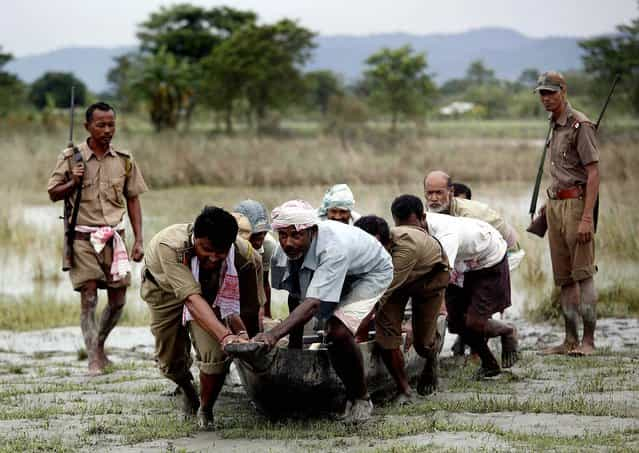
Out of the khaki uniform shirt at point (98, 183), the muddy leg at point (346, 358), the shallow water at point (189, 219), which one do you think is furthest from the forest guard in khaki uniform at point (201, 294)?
the shallow water at point (189, 219)

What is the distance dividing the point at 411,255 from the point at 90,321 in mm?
2937

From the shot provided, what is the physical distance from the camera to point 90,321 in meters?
8.48

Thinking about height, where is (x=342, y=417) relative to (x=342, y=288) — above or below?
below

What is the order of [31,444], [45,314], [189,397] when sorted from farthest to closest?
1. [45,314]
2. [189,397]
3. [31,444]

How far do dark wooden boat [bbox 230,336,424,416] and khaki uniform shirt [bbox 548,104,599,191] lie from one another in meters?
2.73

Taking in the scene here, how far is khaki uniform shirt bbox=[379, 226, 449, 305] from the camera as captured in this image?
6.77 metres

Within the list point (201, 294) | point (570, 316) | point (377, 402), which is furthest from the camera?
point (570, 316)

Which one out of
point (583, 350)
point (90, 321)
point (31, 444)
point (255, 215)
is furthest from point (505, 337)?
point (31, 444)

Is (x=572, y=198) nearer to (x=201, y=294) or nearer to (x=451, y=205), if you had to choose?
(x=451, y=205)

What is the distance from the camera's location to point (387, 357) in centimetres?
695

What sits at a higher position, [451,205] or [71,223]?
[451,205]

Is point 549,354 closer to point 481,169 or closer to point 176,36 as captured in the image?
point 481,169

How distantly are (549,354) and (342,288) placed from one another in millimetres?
3113

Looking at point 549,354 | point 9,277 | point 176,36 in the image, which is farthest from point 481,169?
point 176,36
